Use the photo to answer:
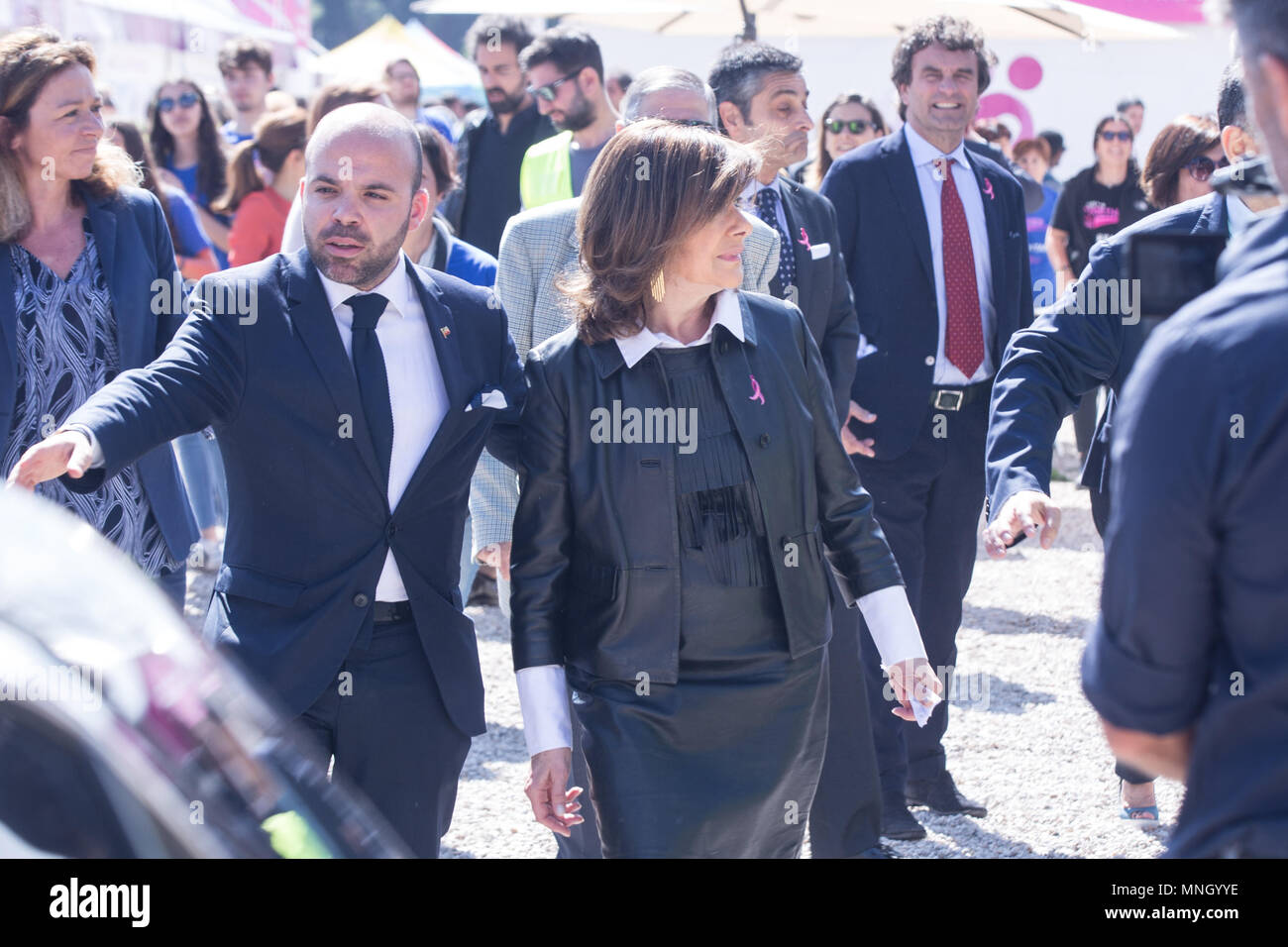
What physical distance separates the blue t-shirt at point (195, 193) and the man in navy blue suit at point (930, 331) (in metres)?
4.44

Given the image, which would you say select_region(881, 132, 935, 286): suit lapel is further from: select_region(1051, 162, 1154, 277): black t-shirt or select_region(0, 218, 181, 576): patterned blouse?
select_region(1051, 162, 1154, 277): black t-shirt

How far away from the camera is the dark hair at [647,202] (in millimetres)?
3148

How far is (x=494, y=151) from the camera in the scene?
809cm

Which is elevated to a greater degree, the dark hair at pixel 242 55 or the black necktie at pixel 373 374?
the dark hair at pixel 242 55

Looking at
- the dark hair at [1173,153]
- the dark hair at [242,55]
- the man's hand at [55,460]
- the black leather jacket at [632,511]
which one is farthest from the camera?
the dark hair at [242,55]

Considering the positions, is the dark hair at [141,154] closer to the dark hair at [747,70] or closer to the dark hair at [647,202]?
the dark hair at [747,70]

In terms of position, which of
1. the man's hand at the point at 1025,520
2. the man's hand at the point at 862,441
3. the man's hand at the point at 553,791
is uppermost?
the man's hand at the point at 862,441

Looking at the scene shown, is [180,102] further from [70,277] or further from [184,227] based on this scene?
[70,277]

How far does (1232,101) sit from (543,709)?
2.22m

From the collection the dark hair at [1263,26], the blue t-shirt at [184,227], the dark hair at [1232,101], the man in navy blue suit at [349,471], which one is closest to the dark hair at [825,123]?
the blue t-shirt at [184,227]

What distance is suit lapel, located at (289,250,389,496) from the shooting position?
10.2 ft

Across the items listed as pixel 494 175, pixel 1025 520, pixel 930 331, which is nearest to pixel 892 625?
pixel 1025 520
